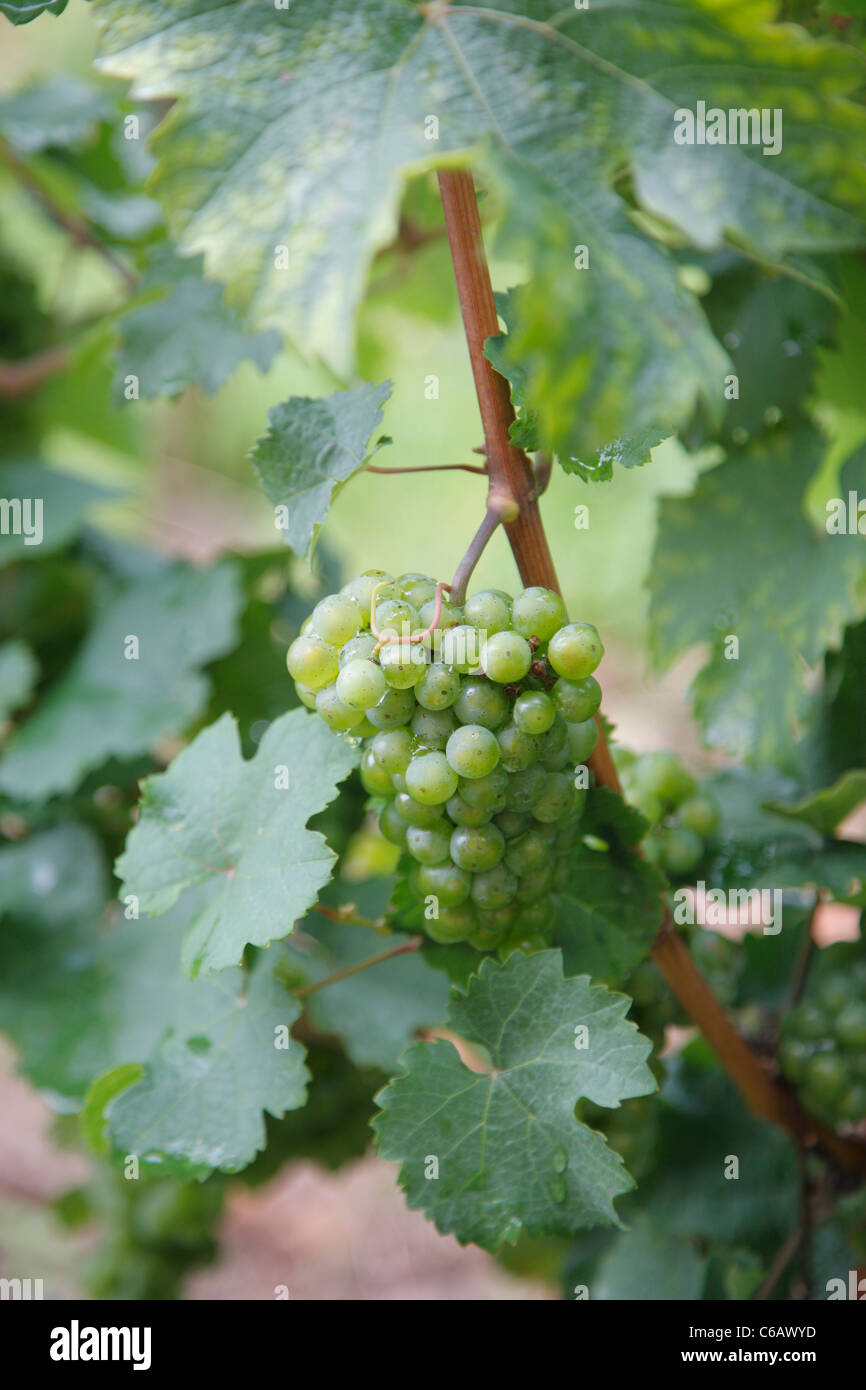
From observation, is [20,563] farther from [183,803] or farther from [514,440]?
[514,440]

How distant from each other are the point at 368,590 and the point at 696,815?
29cm

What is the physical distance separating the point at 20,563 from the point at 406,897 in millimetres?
673

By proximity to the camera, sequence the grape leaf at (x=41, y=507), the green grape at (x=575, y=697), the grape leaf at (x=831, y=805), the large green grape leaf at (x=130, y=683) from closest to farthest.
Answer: the green grape at (x=575, y=697) < the grape leaf at (x=831, y=805) < the large green grape leaf at (x=130, y=683) < the grape leaf at (x=41, y=507)

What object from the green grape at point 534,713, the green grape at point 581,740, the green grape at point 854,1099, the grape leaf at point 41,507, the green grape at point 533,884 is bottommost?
the green grape at point 854,1099

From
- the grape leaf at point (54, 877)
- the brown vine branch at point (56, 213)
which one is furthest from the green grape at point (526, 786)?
the brown vine branch at point (56, 213)

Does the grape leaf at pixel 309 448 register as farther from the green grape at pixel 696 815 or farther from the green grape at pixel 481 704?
the green grape at pixel 696 815

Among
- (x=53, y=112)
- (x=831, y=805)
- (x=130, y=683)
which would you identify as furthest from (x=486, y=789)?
(x=53, y=112)

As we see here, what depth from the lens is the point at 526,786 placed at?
0.47m

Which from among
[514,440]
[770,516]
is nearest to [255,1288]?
[770,516]

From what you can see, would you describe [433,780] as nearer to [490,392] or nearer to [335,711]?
[335,711]

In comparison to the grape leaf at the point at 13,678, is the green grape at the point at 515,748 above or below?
above

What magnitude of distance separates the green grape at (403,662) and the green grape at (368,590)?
0.03 m

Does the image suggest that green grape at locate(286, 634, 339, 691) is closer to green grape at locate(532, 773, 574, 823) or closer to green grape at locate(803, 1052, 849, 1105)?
green grape at locate(532, 773, 574, 823)

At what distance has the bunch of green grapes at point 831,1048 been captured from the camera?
638mm
